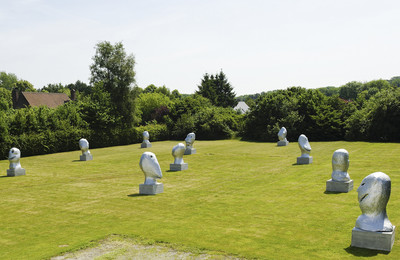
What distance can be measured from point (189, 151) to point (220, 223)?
66.1 feet

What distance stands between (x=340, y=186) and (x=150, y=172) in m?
8.16

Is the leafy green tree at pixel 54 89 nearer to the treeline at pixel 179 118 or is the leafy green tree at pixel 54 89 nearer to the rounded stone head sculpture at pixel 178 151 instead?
the treeline at pixel 179 118

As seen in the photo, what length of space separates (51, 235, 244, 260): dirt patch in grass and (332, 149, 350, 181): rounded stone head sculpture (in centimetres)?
857

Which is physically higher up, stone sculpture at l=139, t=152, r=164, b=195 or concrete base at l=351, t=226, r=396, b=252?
stone sculpture at l=139, t=152, r=164, b=195

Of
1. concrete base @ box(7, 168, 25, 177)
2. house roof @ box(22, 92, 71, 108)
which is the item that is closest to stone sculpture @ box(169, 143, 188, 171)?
concrete base @ box(7, 168, 25, 177)

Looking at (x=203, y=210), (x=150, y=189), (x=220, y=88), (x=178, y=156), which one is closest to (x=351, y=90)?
(x=220, y=88)

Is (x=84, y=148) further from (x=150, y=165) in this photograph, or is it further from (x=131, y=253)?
(x=131, y=253)

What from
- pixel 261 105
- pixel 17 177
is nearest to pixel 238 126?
pixel 261 105

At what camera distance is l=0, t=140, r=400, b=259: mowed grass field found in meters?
10.1

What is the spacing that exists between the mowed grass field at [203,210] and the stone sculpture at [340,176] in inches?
18.5

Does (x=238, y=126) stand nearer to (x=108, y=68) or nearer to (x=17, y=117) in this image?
(x=108, y=68)

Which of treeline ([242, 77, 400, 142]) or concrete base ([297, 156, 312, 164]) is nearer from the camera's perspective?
concrete base ([297, 156, 312, 164])

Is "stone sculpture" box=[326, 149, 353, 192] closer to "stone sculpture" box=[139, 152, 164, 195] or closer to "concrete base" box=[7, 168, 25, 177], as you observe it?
"stone sculpture" box=[139, 152, 164, 195]

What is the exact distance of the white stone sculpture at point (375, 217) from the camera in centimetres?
902
